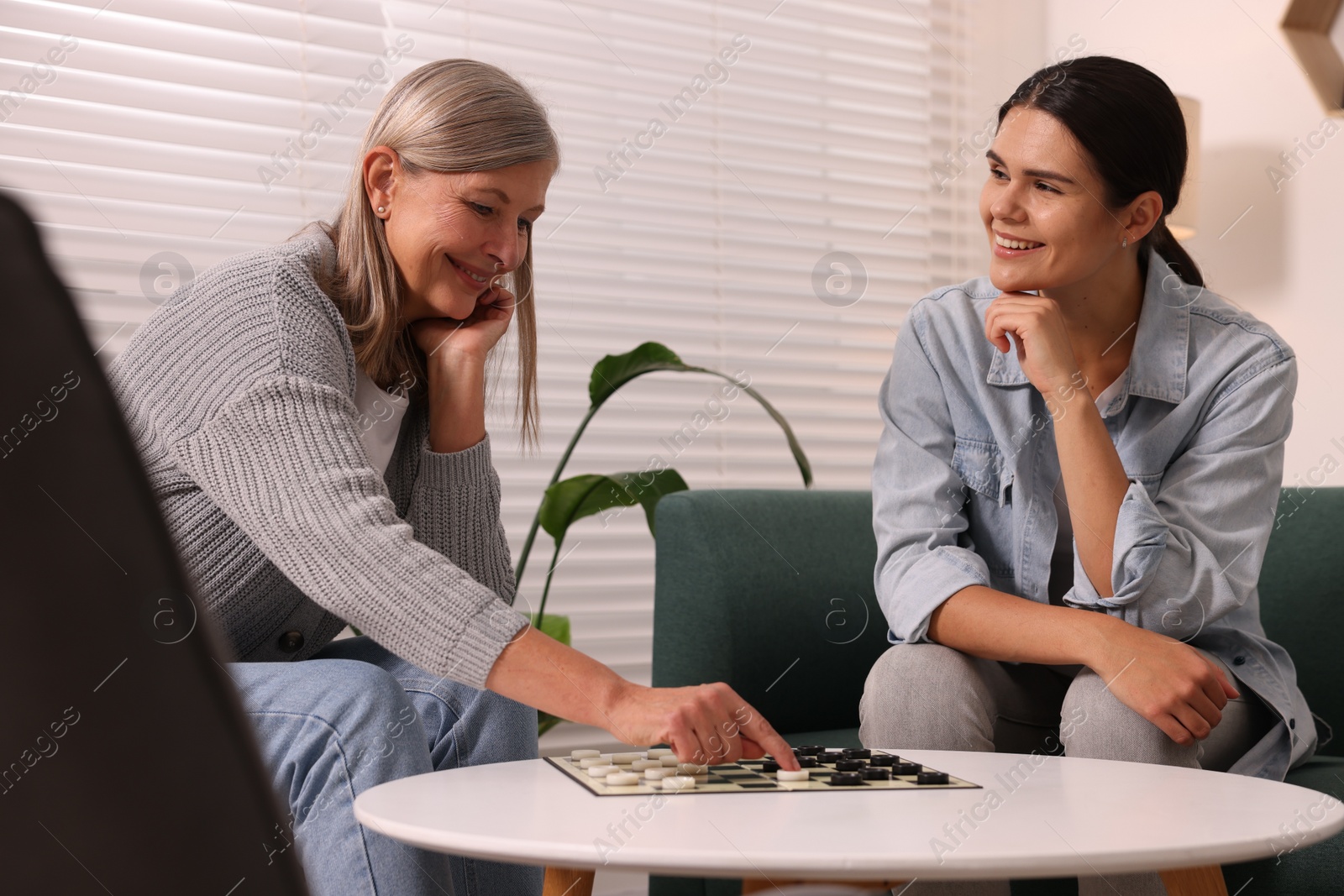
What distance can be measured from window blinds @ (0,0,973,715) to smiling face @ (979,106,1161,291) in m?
1.01

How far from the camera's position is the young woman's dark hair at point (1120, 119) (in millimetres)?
1247

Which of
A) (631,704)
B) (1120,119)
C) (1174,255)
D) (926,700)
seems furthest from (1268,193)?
(631,704)

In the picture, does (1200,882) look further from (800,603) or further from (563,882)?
(800,603)

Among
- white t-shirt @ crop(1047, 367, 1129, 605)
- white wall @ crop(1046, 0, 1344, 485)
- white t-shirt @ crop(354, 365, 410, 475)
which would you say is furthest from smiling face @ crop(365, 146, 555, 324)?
white wall @ crop(1046, 0, 1344, 485)

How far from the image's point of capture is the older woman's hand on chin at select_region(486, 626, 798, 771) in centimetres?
80

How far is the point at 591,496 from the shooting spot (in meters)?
1.76

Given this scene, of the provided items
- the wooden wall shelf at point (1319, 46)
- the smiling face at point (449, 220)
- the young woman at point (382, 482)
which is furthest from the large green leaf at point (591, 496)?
the wooden wall shelf at point (1319, 46)

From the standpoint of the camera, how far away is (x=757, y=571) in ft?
5.02

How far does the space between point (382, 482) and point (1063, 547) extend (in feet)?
2.68

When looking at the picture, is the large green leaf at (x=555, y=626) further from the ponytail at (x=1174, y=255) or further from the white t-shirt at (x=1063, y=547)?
the ponytail at (x=1174, y=255)

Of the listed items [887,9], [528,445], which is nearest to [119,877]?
[528,445]

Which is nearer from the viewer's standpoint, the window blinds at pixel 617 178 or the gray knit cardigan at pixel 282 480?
the gray knit cardigan at pixel 282 480

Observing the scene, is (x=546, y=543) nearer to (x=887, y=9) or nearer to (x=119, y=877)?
(x=887, y=9)

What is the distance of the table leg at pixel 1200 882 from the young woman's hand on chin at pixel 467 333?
0.88 meters
